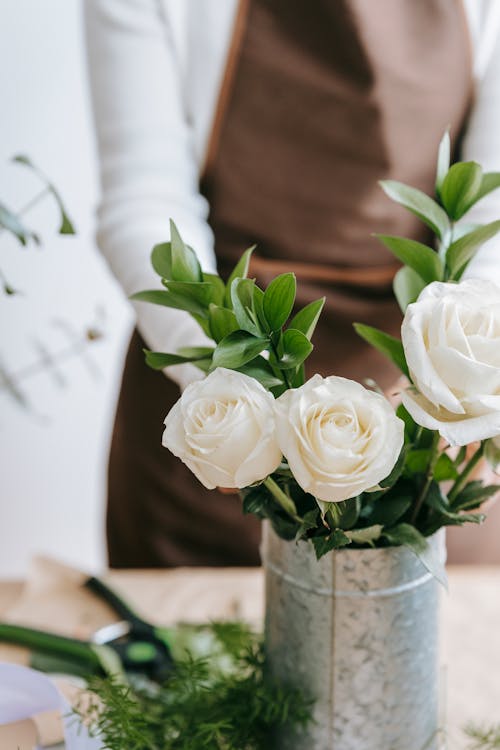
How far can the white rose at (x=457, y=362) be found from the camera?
35 centimetres

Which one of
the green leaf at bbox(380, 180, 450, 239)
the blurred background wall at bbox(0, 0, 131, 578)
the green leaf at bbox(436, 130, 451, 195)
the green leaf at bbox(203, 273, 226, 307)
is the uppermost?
the green leaf at bbox(436, 130, 451, 195)

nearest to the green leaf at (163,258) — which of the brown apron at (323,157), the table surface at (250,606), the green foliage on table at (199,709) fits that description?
the green foliage on table at (199,709)

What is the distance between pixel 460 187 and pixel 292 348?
12 cm

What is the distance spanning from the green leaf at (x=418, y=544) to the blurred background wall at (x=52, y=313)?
40.7 inches

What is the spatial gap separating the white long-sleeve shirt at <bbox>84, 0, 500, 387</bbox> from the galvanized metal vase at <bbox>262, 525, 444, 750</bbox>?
0.40 metres

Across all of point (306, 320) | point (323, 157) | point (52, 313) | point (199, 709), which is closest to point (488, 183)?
point (306, 320)

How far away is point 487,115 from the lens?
0.84 meters

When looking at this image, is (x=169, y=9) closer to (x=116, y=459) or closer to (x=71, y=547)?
(x=116, y=459)

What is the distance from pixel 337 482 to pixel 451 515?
0.11 meters

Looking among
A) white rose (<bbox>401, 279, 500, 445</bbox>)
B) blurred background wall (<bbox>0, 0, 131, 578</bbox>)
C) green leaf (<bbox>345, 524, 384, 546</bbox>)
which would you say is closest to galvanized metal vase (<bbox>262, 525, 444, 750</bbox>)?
green leaf (<bbox>345, 524, 384, 546</bbox>)

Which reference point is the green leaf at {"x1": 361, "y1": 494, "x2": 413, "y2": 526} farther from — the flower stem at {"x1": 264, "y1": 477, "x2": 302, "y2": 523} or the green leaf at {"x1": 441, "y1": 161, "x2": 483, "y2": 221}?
the green leaf at {"x1": 441, "y1": 161, "x2": 483, "y2": 221}

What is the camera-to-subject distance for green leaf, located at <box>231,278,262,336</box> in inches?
15.4

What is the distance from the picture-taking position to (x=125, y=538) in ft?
3.43

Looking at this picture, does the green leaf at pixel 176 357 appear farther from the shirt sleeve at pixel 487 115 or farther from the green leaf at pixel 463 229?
the shirt sleeve at pixel 487 115
